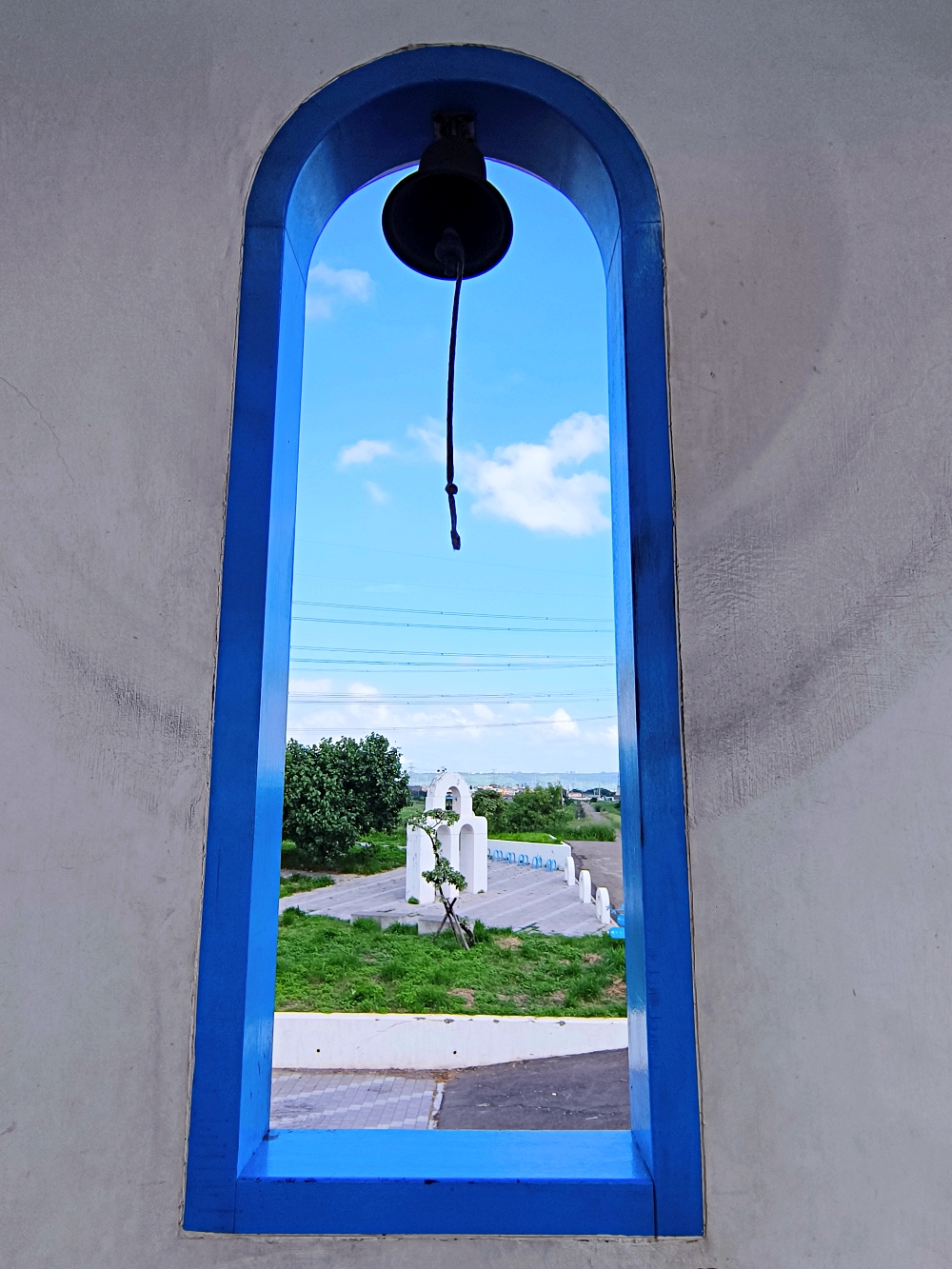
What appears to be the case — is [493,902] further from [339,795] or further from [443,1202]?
[443,1202]

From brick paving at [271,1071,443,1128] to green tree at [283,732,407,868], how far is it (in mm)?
8792

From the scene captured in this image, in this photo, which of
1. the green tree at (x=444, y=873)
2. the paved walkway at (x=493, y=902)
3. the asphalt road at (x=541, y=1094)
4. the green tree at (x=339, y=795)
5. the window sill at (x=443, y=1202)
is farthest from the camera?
the green tree at (x=339, y=795)

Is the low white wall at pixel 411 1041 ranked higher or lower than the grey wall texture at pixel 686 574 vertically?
lower

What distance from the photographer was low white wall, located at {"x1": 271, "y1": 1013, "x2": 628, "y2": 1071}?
679 centimetres

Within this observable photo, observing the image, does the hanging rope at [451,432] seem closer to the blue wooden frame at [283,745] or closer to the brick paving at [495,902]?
the blue wooden frame at [283,745]

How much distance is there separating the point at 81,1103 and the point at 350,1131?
0.30 metres

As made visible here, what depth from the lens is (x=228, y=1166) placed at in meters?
0.80

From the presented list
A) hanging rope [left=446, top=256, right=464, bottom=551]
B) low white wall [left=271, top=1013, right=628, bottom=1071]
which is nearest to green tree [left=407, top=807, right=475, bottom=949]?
low white wall [left=271, top=1013, right=628, bottom=1071]

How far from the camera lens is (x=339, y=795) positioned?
52.6ft

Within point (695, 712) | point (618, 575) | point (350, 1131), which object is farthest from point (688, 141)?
point (350, 1131)

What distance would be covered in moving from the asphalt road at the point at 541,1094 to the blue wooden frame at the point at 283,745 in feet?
16.4

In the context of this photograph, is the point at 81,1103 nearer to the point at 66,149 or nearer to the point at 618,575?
the point at 618,575

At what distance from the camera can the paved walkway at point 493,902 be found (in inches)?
492

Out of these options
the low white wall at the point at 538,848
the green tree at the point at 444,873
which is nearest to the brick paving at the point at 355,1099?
the green tree at the point at 444,873
